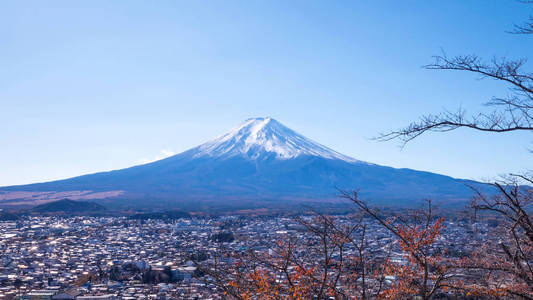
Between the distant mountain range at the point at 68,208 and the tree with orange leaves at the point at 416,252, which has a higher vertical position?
the tree with orange leaves at the point at 416,252

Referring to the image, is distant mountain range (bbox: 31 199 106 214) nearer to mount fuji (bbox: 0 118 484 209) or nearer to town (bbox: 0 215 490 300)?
mount fuji (bbox: 0 118 484 209)

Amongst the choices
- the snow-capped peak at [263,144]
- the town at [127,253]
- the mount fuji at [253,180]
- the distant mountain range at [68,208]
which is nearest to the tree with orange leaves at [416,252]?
the town at [127,253]

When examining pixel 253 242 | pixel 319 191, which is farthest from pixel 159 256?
pixel 319 191

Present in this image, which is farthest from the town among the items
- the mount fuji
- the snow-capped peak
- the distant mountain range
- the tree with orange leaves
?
the snow-capped peak

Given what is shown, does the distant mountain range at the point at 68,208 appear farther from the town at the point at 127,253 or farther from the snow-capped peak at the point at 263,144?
the snow-capped peak at the point at 263,144

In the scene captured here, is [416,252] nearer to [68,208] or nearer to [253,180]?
[68,208]

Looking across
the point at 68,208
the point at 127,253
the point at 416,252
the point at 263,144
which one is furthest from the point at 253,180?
the point at 416,252
